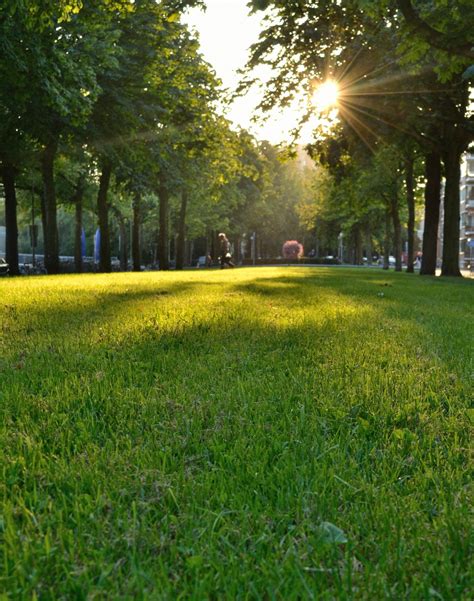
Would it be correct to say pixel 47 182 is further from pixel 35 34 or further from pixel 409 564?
pixel 409 564

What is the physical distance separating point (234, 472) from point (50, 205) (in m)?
23.0

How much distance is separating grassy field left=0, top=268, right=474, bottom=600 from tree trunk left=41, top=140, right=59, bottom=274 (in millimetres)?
19754

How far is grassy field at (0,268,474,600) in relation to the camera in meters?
1.49

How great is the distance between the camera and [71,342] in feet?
16.1

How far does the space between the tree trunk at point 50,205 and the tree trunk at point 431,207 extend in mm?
15797

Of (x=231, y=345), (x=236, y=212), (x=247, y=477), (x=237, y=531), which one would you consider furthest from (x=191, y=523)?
(x=236, y=212)

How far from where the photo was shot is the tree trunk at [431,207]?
23.8 metres

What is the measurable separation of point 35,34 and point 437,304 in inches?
456

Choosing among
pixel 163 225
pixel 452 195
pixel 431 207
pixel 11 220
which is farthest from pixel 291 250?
pixel 452 195

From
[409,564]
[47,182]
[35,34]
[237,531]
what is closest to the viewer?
[409,564]

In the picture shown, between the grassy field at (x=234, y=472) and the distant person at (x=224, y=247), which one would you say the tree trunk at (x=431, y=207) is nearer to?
the distant person at (x=224, y=247)

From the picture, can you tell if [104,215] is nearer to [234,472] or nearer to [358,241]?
[234,472]

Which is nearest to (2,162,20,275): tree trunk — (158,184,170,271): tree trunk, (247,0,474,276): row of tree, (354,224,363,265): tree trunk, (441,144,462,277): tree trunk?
(158,184,170,271): tree trunk

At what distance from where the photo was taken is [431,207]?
24594 millimetres
